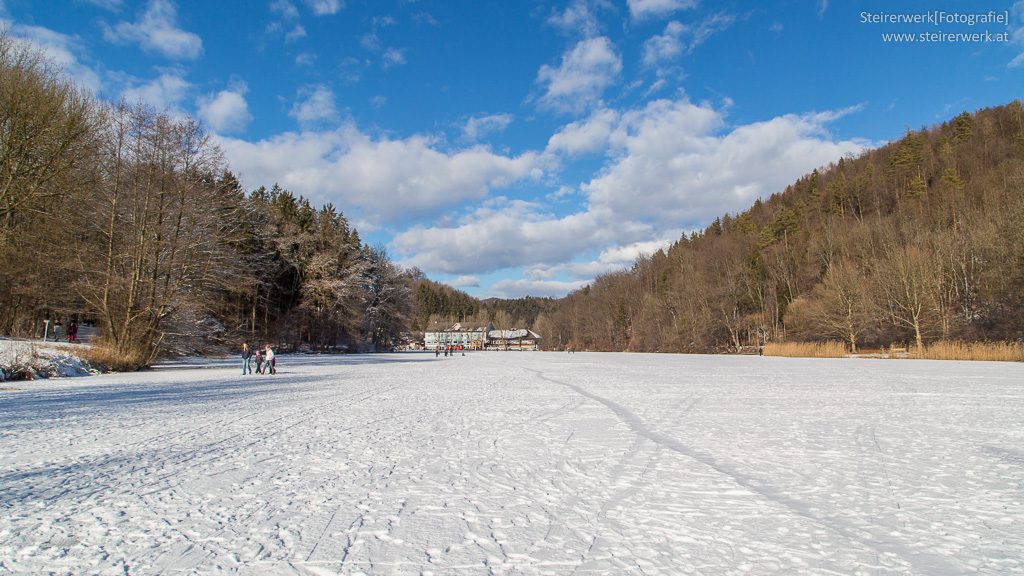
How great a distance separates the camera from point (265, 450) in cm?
569

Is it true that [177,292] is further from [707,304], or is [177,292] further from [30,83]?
[707,304]

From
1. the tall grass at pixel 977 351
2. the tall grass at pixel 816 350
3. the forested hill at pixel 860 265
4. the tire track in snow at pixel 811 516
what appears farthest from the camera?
the tall grass at pixel 816 350

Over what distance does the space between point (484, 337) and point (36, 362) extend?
5369 inches

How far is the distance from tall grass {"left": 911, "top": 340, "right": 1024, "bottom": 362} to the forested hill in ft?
14.7

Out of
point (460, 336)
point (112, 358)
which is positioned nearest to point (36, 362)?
point (112, 358)

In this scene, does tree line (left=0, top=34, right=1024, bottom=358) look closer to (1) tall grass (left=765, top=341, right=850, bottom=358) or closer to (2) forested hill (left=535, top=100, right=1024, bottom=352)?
(2) forested hill (left=535, top=100, right=1024, bottom=352)

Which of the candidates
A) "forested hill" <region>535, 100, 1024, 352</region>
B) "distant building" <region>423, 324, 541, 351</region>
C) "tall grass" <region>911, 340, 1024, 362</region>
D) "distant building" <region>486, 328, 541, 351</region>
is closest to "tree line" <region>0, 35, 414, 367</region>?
"tall grass" <region>911, 340, 1024, 362</region>

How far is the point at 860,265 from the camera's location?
4903 cm

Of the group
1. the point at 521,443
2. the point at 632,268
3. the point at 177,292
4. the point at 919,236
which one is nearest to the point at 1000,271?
the point at 919,236

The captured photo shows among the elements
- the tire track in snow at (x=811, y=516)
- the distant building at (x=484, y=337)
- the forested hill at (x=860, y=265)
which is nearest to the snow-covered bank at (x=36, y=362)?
the tire track in snow at (x=811, y=516)

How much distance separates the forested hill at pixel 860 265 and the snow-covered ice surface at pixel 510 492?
112 feet

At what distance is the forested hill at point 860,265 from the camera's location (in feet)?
117

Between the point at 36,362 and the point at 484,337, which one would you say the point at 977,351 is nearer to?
the point at 36,362

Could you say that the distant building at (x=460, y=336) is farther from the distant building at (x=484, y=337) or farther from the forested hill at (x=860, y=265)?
the forested hill at (x=860, y=265)
